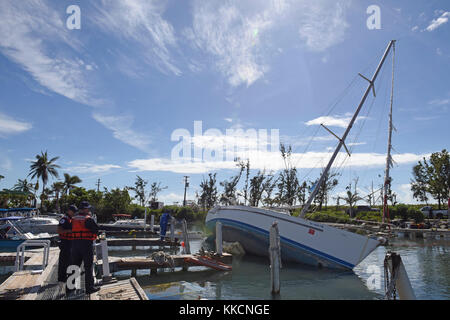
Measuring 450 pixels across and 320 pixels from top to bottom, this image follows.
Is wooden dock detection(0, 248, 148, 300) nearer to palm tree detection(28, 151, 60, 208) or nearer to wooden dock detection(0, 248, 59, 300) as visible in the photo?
wooden dock detection(0, 248, 59, 300)

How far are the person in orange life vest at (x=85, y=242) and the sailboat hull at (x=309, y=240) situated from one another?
8596mm

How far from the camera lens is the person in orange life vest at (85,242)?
6.02 m

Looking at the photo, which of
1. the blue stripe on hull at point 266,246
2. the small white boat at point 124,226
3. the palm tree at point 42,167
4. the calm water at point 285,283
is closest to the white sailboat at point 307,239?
the blue stripe on hull at point 266,246

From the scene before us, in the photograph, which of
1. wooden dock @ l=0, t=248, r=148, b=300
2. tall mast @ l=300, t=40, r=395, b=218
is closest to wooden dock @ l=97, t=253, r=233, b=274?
wooden dock @ l=0, t=248, r=148, b=300

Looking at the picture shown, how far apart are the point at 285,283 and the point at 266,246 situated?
14.1ft

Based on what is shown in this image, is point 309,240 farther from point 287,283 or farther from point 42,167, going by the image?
point 42,167

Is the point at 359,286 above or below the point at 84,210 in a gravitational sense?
below

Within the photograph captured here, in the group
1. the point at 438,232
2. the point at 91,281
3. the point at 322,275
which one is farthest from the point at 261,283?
the point at 438,232

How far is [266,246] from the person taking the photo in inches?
575

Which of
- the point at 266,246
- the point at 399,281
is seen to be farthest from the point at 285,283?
the point at 399,281

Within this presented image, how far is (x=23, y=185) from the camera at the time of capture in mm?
68812

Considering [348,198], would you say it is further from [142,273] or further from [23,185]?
[23,185]
